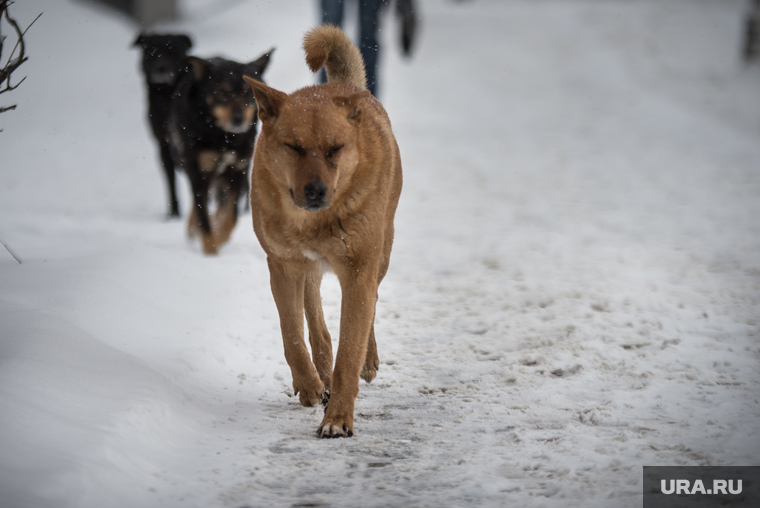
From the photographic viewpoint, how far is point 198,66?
5.99 metres

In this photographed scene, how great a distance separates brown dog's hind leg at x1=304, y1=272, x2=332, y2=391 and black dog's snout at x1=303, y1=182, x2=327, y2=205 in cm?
71

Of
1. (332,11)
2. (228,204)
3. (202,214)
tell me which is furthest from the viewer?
(332,11)

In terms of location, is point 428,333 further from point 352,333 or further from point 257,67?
point 257,67

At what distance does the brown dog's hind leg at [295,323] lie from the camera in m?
3.36

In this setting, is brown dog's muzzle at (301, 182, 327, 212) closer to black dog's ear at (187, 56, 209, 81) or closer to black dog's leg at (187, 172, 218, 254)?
black dog's leg at (187, 172, 218, 254)

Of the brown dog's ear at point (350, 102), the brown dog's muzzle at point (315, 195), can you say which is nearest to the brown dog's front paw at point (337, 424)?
the brown dog's muzzle at point (315, 195)

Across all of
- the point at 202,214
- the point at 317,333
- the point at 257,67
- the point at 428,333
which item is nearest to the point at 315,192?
the point at 317,333

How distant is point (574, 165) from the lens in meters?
9.60

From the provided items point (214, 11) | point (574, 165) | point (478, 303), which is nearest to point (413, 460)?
point (478, 303)

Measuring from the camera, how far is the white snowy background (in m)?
2.58

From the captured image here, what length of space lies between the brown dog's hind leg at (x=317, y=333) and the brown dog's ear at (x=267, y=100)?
2.83 feet

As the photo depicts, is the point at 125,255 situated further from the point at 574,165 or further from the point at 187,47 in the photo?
the point at 574,165

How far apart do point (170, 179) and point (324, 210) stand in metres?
4.64

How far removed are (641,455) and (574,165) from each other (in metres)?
7.38
